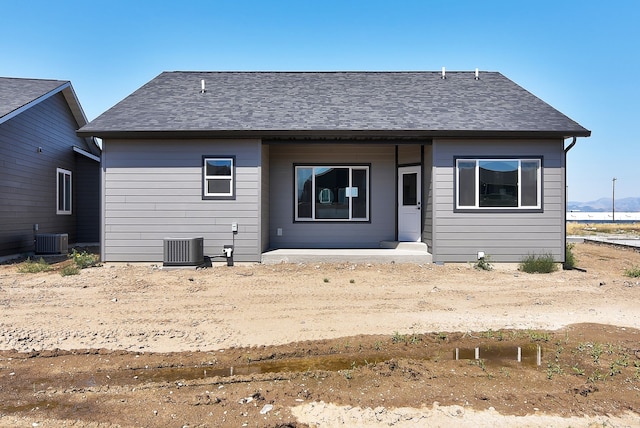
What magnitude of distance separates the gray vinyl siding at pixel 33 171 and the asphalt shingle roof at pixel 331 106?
3.57 meters

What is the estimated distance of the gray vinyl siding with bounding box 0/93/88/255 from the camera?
1123cm

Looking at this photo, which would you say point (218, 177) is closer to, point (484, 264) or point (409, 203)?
point (409, 203)

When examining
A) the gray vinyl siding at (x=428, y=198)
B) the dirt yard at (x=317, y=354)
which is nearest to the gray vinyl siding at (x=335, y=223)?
the gray vinyl siding at (x=428, y=198)

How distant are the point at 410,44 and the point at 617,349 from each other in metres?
12.0

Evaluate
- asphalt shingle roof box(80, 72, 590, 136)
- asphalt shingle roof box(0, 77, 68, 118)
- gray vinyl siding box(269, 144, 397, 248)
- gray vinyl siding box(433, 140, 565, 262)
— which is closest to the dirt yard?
gray vinyl siding box(433, 140, 565, 262)

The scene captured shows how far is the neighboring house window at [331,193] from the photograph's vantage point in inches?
454

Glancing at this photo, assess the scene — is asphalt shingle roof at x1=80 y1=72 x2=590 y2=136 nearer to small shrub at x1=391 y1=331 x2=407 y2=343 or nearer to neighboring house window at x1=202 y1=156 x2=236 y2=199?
neighboring house window at x1=202 y1=156 x2=236 y2=199

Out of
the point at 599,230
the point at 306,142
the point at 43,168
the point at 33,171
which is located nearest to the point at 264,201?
the point at 306,142

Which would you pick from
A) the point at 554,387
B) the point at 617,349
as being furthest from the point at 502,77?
the point at 554,387

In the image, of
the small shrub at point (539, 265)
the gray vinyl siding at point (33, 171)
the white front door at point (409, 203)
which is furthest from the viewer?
the gray vinyl siding at point (33, 171)

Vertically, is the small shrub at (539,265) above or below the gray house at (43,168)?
below

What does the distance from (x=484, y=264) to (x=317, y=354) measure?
6614 millimetres

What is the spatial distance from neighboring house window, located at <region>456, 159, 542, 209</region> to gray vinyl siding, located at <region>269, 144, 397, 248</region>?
6.98 ft

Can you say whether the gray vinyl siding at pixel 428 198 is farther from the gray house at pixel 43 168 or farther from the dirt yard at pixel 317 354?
the gray house at pixel 43 168
